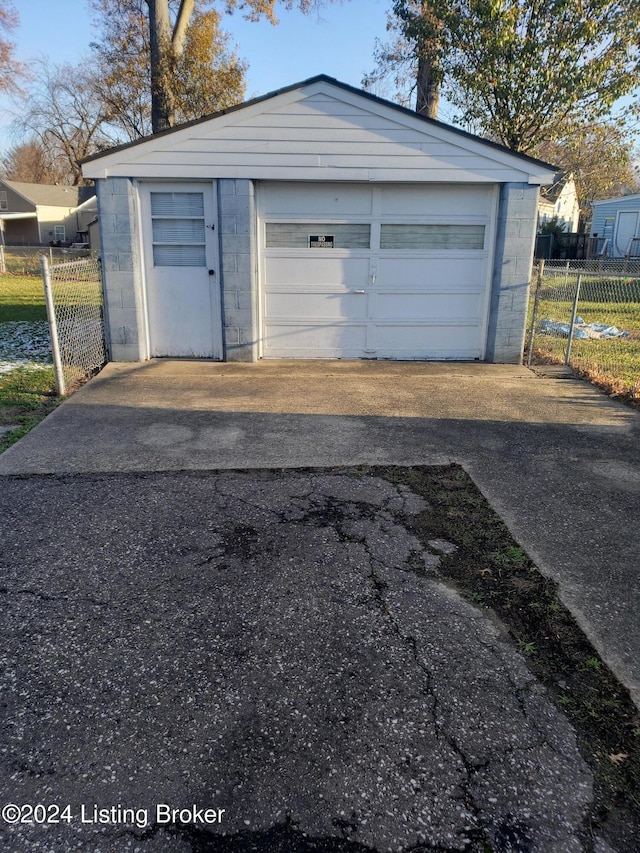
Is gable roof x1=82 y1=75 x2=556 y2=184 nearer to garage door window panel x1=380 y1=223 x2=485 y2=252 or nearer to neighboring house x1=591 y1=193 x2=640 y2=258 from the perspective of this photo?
garage door window panel x1=380 y1=223 x2=485 y2=252

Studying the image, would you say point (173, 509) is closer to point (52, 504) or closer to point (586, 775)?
point (52, 504)

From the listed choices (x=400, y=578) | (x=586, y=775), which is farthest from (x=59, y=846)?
(x=400, y=578)

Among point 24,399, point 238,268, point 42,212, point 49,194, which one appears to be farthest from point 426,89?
point 49,194

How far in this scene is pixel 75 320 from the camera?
747cm

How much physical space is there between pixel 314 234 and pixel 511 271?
269 cm

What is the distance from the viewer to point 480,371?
26.7 ft

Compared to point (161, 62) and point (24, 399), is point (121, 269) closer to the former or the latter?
point (24, 399)

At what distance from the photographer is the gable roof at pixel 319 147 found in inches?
299

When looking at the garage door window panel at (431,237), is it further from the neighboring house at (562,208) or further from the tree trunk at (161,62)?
the neighboring house at (562,208)

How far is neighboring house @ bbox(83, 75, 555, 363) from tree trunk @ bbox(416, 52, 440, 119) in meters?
4.95

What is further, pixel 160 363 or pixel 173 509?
pixel 160 363

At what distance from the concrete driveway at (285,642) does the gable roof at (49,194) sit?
45932 millimetres

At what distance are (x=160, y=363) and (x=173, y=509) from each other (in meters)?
4.75

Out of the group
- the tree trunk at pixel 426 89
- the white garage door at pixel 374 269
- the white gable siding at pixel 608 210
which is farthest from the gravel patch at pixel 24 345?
the white gable siding at pixel 608 210
